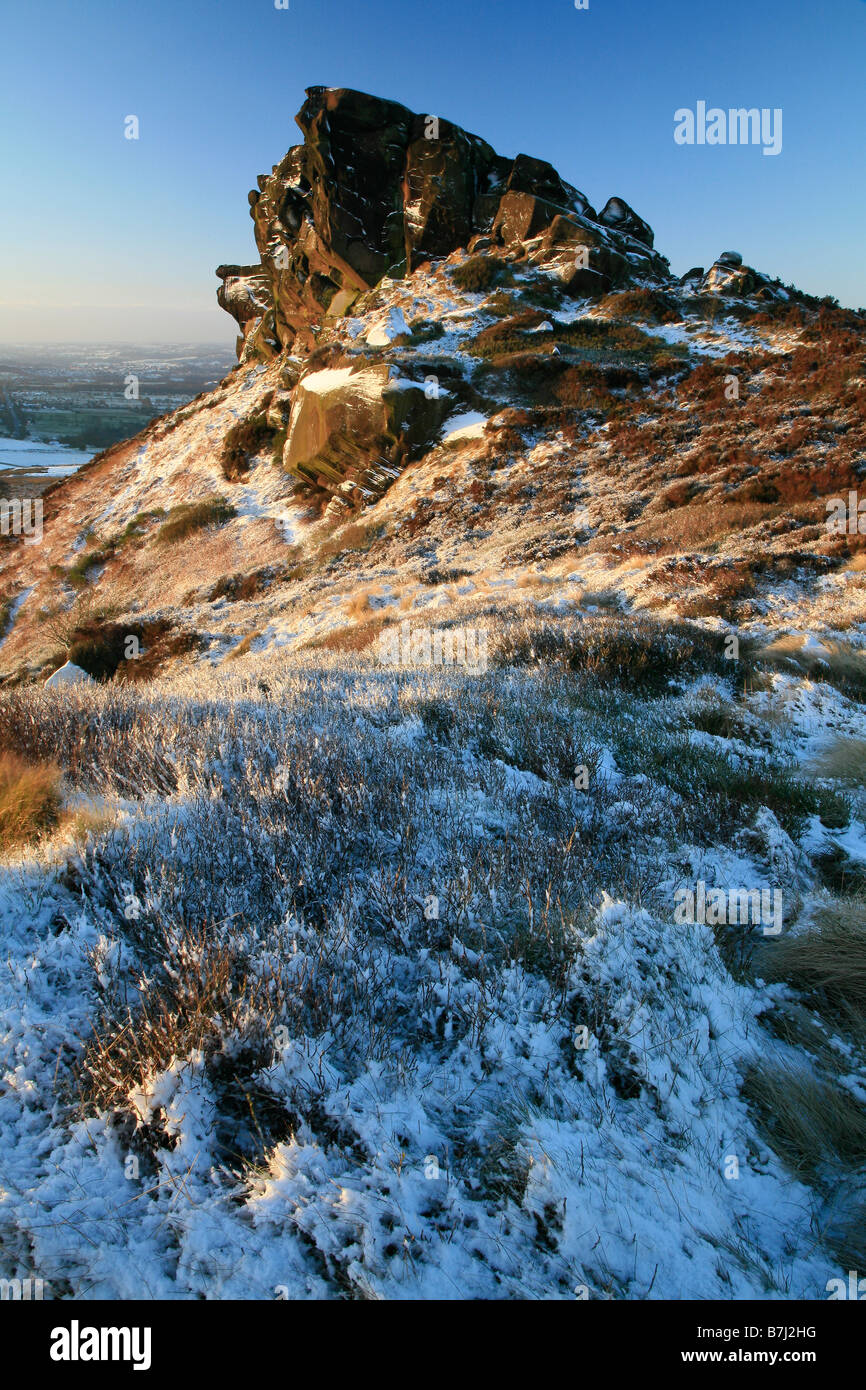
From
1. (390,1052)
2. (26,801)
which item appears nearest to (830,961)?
(390,1052)

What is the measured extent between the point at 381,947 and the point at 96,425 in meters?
113

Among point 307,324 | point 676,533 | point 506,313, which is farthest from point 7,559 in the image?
point 676,533

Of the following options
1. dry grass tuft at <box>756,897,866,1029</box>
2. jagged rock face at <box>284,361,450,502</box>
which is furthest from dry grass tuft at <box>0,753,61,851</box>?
jagged rock face at <box>284,361,450,502</box>

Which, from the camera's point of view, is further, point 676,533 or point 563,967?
point 676,533

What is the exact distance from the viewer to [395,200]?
40.2 meters

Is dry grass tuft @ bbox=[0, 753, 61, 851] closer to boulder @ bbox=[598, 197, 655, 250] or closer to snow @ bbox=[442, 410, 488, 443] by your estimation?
snow @ bbox=[442, 410, 488, 443]

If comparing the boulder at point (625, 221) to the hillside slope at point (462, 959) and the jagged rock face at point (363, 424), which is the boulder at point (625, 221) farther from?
the hillside slope at point (462, 959)

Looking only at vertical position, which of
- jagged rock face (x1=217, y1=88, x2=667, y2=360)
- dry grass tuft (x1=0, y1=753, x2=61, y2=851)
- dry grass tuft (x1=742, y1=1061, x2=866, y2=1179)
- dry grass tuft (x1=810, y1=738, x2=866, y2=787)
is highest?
jagged rock face (x1=217, y1=88, x2=667, y2=360)

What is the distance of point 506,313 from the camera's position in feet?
104

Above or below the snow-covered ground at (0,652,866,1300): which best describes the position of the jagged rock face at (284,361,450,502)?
above

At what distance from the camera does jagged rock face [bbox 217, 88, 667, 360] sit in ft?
127

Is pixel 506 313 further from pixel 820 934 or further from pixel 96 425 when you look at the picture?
pixel 96 425

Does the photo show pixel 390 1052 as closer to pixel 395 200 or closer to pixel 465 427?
pixel 465 427

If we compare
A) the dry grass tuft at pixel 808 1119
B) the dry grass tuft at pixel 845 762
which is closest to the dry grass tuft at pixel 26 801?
the dry grass tuft at pixel 808 1119
